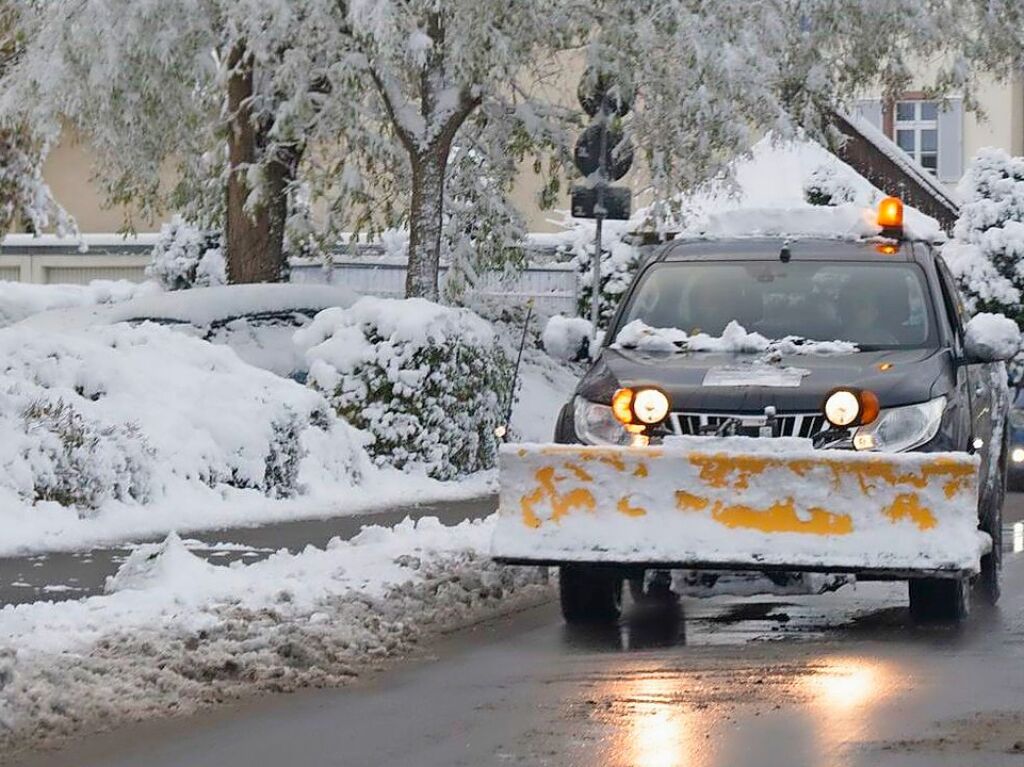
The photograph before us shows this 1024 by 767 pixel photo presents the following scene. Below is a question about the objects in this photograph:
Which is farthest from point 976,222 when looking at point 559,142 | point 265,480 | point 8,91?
point 265,480

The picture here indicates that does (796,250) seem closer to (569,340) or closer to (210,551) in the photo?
(569,340)

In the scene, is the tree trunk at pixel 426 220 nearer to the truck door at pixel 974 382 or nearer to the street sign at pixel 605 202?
the street sign at pixel 605 202

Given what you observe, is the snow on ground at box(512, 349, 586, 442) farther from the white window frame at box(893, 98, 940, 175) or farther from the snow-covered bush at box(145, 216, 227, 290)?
the white window frame at box(893, 98, 940, 175)

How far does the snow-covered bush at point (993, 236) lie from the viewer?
→ 101 ft

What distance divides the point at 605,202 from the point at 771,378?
617 centimetres

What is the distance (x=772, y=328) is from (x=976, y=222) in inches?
826

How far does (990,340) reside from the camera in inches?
414

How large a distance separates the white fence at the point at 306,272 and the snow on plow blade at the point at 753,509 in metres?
15.7

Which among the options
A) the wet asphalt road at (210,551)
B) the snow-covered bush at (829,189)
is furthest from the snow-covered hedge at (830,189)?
the wet asphalt road at (210,551)

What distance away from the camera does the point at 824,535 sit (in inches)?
374

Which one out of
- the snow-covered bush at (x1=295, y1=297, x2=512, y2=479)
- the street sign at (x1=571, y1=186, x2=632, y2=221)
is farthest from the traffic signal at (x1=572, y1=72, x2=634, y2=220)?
the snow-covered bush at (x1=295, y1=297, x2=512, y2=479)

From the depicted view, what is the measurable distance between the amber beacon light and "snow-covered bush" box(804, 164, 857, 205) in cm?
1894

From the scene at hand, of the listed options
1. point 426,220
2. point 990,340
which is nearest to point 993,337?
point 990,340

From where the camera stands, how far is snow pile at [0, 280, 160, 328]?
29.4 metres
